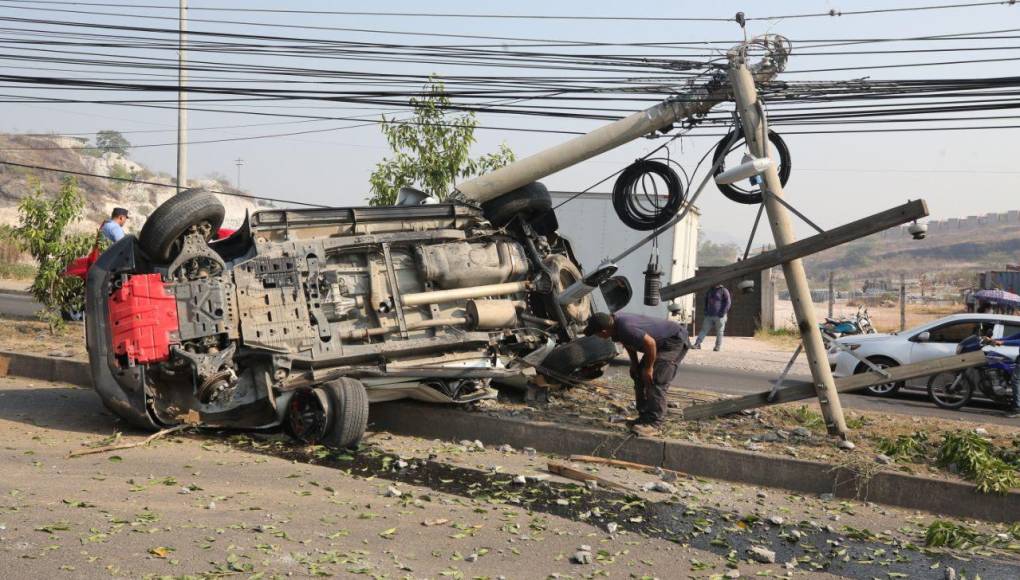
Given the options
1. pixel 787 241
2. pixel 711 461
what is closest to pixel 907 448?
pixel 711 461

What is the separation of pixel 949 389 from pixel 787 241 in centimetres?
586

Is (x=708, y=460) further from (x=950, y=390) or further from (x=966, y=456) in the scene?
(x=950, y=390)

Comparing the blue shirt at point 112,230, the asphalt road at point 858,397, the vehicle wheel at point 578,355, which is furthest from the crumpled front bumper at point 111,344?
the asphalt road at point 858,397

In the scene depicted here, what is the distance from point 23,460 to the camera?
24.4ft

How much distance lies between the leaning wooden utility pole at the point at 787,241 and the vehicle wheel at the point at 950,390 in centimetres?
510

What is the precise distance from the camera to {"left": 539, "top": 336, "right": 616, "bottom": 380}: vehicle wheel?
10750 millimetres

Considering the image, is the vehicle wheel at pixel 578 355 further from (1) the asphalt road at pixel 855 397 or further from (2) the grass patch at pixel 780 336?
(2) the grass patch at pixel 780 336

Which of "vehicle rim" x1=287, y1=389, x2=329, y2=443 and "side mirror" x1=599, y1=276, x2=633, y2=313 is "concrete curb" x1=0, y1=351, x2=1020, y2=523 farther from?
"side mirror" x1=599, y1=276, x2=633, y2=313

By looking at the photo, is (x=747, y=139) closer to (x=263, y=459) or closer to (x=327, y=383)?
(x=327, y=383)

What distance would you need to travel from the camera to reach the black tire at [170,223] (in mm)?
8602

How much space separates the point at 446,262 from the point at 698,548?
490 centimetres

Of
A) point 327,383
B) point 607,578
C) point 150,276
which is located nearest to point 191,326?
point 150,276

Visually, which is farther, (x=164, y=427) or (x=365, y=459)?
(x=164, y=427)

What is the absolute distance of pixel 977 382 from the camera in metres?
13.0
